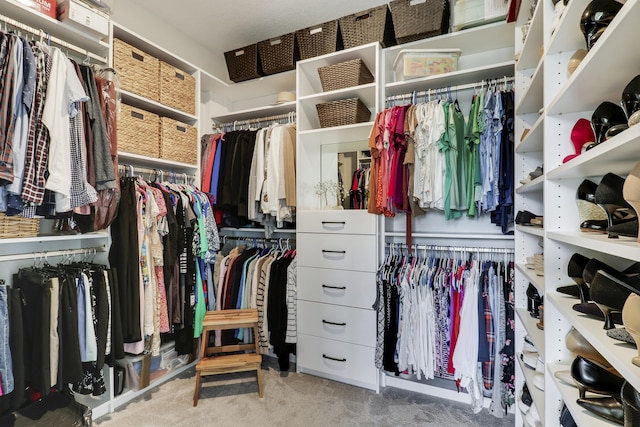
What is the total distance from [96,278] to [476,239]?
2.37 meters

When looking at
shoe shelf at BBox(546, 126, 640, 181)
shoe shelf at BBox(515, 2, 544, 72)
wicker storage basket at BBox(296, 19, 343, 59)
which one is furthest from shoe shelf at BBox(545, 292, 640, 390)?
wicker storage basket at BBox(296, 19, 343, 59)

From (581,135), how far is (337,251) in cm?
155

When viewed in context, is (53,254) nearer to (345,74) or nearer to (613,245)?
(345,74)

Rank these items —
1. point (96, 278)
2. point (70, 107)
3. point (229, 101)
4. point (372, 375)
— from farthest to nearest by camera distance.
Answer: point (229, 101) → point (372, 375) → point (96, 278) → point (70, 107)

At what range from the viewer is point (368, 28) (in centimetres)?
223

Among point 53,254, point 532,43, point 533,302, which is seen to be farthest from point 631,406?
point 53,254

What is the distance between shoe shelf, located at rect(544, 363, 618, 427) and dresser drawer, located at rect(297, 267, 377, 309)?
3.99ft

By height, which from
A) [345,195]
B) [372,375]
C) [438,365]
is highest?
[345,195]

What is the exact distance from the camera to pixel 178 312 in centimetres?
216

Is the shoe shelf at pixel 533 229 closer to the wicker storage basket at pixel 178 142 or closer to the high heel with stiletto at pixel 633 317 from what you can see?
the high heel with stiletto at pixel 633 317

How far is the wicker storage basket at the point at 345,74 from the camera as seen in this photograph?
225 cm

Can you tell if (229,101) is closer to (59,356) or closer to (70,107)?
(70,107)

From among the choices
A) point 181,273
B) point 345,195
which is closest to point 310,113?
point 345,195

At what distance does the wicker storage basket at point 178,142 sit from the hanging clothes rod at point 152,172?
0.44 feet
